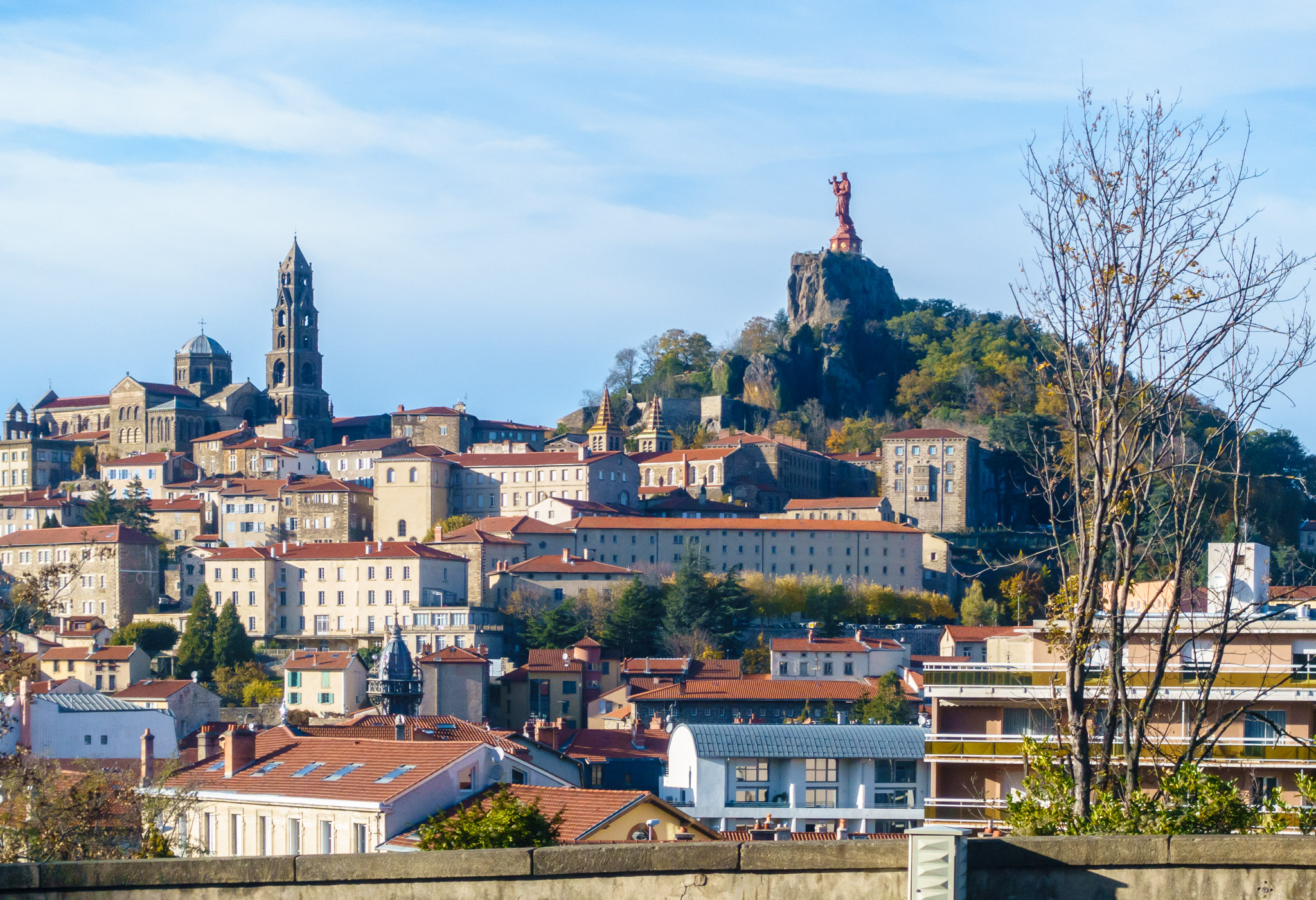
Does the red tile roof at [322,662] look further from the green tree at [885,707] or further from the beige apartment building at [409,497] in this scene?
the green tree at [885,707]

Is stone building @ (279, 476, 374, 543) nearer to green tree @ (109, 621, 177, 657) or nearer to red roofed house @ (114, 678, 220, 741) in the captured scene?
green tree @ (109, 621, 177, 657)

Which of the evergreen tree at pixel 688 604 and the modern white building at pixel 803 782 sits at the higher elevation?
the evergreen tree at pixel 688 604

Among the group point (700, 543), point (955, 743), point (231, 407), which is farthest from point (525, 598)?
point (955, 743)

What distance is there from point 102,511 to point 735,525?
33718 millimetres

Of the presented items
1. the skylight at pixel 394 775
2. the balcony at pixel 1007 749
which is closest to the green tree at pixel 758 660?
the skylight at pixel 394 775

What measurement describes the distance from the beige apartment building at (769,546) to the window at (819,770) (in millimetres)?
44116

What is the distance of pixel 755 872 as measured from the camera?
29.6 ft

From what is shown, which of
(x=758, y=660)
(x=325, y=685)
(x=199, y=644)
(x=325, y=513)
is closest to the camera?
(x=325, y=685)

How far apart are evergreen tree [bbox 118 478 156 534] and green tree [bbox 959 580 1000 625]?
4082 cm

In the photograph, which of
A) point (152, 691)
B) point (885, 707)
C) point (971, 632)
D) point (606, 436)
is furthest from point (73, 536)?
point (885, 707)

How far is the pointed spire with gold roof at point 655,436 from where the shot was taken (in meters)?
112

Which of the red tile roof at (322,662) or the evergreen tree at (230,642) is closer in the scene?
the red tile roof at (322,662)

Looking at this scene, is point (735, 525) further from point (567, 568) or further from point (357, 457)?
point (357, 457)

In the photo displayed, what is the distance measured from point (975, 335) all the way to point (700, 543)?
132 ft
